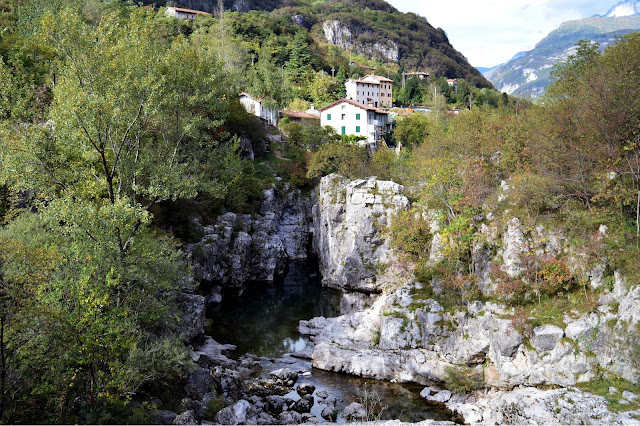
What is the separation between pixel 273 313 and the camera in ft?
115

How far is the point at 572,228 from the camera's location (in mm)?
21062

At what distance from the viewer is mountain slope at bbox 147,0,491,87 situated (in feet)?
504

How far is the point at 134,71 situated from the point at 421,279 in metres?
19.6

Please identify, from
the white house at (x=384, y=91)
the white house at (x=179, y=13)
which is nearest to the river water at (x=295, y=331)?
the white house at (x=384, y=91)

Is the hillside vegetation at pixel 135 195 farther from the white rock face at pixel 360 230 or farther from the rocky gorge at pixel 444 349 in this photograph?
the white rock face at pixel 360 230

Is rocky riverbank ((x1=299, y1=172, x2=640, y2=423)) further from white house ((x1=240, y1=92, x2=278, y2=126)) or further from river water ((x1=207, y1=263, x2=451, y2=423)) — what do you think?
white house ((x1=240, y1=92, x2=278, y2=126))

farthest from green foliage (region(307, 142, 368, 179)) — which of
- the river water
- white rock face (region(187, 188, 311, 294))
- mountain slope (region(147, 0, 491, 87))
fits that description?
mountain slope (region(147, 0, 491, 87))

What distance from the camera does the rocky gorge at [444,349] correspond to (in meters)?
17.4

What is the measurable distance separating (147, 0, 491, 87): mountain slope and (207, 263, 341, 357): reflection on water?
399 ft

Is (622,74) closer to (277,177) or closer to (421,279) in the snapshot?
(421,279)

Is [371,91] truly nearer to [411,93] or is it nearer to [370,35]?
[411,93]

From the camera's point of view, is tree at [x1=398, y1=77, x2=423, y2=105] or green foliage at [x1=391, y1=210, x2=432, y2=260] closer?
green foliage at [x1=391, y1=210, x2=432, y2=260]

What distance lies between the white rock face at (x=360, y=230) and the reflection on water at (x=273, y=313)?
276 centimetres

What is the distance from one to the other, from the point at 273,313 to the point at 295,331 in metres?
4.37
